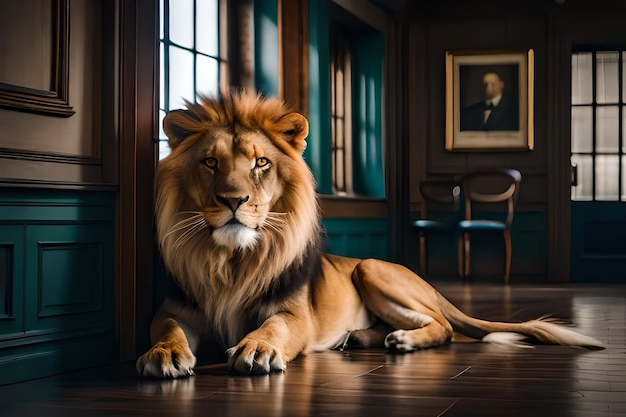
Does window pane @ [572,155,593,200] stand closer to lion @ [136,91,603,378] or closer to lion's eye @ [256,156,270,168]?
lion @ [136,91,603,378]

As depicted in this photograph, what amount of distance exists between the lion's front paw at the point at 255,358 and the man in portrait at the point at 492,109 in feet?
19.6

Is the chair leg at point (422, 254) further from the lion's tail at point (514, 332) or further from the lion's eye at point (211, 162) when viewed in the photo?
the lion's eye at point (211, 162)

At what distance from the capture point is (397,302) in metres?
3.18

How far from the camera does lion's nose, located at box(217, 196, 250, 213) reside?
102 inches

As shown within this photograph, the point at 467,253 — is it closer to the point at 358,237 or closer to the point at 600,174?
the point at 600,174

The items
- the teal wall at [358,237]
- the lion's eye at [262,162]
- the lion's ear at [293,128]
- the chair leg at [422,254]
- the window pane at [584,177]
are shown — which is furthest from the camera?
the window pane at [584,177]

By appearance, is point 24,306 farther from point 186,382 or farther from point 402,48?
point 402,48

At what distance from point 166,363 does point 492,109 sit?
623cm

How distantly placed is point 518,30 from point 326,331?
19.0 feet

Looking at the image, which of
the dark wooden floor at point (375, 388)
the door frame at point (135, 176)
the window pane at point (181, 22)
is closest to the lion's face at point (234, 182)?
the door frame at point (135, 176)

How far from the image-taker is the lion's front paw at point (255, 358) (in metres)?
2.46

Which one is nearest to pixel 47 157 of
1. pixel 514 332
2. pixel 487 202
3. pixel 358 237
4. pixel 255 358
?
pixel 255 358

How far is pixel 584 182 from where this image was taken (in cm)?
814

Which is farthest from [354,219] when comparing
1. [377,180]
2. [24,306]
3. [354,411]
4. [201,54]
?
[354,411]
